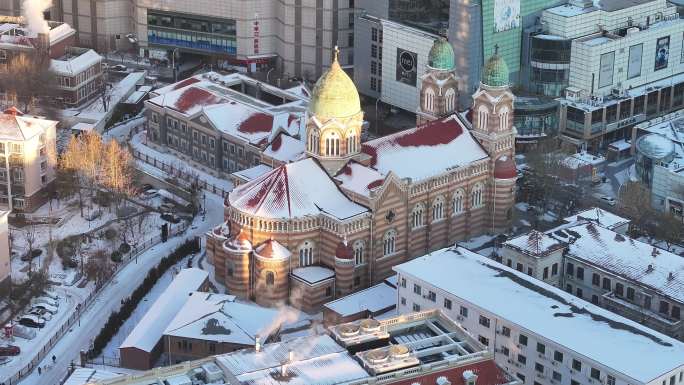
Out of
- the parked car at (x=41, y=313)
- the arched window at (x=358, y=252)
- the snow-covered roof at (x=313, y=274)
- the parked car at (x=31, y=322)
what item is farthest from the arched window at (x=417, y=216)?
the parked car at (x=31, y=322)

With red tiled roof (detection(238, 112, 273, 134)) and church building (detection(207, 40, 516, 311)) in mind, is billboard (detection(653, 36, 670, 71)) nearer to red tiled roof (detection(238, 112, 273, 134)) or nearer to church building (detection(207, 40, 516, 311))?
church building (detection(207, 40, 516, 311))

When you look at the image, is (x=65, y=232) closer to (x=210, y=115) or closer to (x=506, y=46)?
Answer: (x=210, y=115)

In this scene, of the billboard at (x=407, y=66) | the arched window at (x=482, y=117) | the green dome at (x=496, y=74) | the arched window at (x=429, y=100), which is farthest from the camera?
the billboard at (x=407, y=66)

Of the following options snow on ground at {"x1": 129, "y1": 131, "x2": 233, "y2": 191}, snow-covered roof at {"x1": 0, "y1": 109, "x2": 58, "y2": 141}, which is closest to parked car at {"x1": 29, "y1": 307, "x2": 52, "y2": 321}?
snow-covered roof at {"x1": 0, "y1": 109, "x2": 58, "y2": 141}

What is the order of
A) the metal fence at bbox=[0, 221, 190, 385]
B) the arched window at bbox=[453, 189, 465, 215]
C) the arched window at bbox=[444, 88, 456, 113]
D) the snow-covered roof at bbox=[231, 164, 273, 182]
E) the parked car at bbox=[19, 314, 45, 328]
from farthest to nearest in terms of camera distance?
the arched window at bbox=[444, 88, 456, 113] < the snow-covered roof at bbox=[231, 164, 273, 182] < the arched window at bbox=[453, 189, 465, 215] < the parked car at bbox=[19, 314, 45, 328] < the metal fence at bbox=[0, 221, 190, 385]

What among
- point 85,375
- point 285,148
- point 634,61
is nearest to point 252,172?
point 285,148

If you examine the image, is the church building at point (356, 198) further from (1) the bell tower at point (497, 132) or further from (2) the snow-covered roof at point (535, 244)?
(2) the snow-covered roof at point (535, 244)
